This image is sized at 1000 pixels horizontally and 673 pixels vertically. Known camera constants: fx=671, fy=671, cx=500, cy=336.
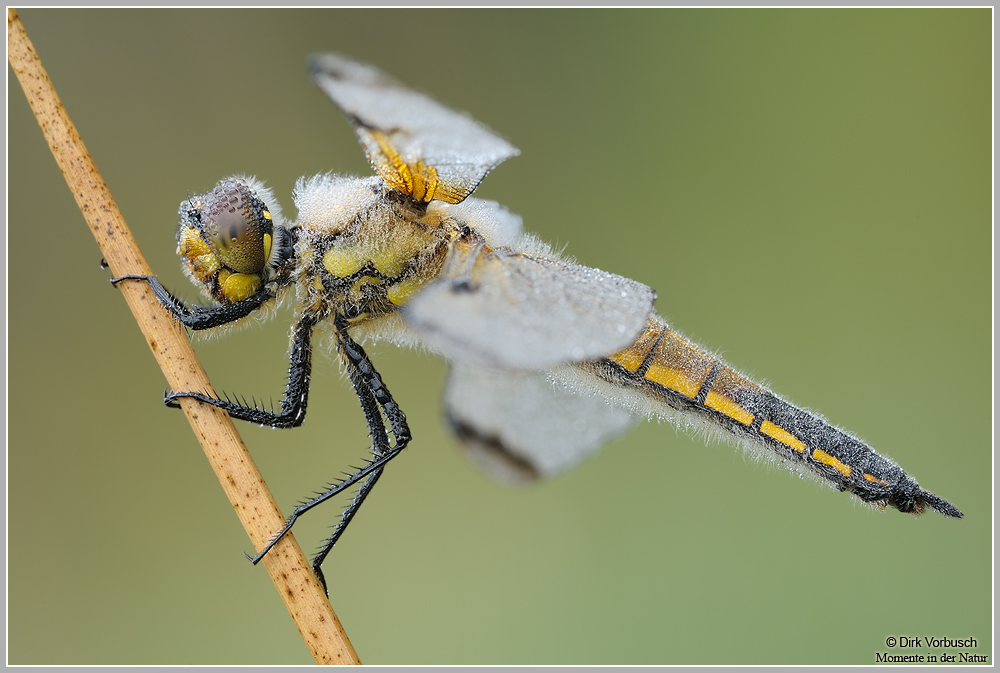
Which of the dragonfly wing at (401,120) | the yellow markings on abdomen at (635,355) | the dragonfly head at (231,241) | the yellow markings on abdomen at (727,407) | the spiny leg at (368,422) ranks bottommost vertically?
the yellow markings on abdomen at (727,407)

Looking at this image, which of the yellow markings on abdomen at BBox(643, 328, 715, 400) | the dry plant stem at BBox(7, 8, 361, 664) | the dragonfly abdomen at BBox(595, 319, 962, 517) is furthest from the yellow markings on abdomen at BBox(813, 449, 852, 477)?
the dry plant stem at BBox(7, 8, 361, 664)

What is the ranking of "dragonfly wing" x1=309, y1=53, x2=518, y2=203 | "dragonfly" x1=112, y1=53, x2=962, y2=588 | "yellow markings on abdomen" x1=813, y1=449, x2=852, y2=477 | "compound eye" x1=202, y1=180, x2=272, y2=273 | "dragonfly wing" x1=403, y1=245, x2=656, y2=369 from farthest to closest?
"yellow markings on abdomen" x1=813, y1=449, x2=852, y2=477 < "compound eye" x1=202, y1=180, x2=272, y2=273 < "dragonfly" x1=112, y1=53, x2=962, y2=588 < "dragonfly wing" x1=309, y1=53, x2=518, y2=203 < "dragonfly wing" x1=403, y1=245, x2=656, y2=369

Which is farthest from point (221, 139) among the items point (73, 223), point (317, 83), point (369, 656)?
point (369, 656)

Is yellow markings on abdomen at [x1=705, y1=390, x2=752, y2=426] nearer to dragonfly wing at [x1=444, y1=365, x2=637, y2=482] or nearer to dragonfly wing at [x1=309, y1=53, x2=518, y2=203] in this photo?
dragonfly wing at [x1=444, y1=365, x2=637, y2=482]

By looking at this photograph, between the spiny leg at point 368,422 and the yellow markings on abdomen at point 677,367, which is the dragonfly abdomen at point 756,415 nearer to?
the yellow markings on abdomen at point 677,367

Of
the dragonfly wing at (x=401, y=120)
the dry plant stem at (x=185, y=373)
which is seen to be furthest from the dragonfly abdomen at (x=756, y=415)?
the dry plant stem at (x=185, y=373)

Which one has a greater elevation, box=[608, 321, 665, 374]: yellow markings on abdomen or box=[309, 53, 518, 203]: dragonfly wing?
box=[309, 53, 518, 203]: dragonfly wing
